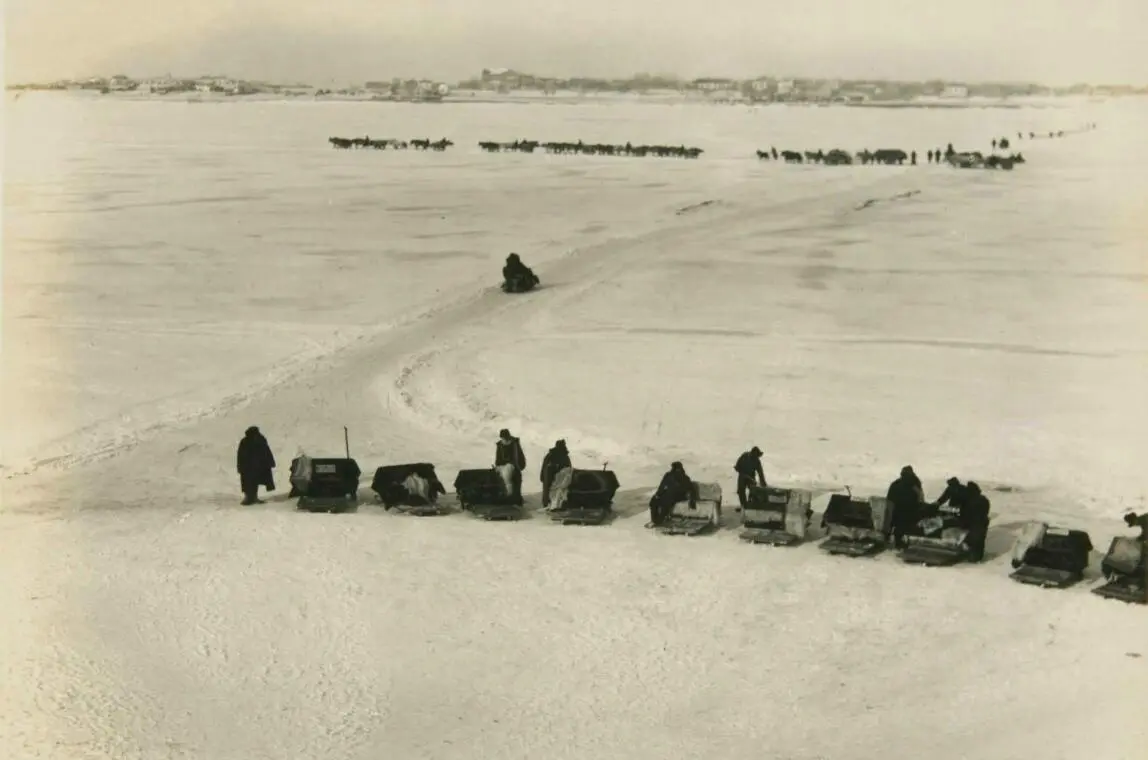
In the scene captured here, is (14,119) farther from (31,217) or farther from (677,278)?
(677,278)

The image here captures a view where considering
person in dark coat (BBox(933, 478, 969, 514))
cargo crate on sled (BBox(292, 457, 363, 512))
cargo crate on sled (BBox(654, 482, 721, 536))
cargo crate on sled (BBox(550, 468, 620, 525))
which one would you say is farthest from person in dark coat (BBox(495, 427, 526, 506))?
person in dark coat (BBox(933, 478, 969, 514))

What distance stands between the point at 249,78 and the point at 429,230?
269 inches

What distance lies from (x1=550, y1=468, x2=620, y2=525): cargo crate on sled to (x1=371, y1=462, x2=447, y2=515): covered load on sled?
4.33ft

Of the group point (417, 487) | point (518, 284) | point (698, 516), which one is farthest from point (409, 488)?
point (518, 284)

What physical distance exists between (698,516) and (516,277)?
1179cm

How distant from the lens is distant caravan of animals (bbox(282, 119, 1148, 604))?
1005 cm

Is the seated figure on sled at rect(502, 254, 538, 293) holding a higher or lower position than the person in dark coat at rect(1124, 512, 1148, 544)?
higher

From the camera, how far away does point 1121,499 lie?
39.5ft

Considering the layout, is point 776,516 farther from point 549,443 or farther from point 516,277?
point 516,277

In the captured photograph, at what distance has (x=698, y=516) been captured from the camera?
1156 centimetres

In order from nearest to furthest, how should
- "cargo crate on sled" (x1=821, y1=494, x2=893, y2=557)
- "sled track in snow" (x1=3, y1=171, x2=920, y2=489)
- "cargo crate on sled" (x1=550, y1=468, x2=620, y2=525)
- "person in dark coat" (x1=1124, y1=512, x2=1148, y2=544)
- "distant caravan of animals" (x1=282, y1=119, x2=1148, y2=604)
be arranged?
"person in dark coat" (x1=1124, y1=512, x2=1148, y2=544) < "distant caravan of animals" (x1=282, y1=119, x2=1148, y2=604) < "cargo crate on sled" (x1=821, y1=494, x2=893, y2=557) < "cargo crate on sled" (x1=550, y1=468, x2=620, y2=525) < "sled track in snow" (x1=3, y1=171, x2=920, y2=489)

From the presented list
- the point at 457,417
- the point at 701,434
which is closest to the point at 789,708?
the point at 701,434

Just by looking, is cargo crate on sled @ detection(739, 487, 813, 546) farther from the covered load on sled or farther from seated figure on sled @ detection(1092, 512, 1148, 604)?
the covered load on sled

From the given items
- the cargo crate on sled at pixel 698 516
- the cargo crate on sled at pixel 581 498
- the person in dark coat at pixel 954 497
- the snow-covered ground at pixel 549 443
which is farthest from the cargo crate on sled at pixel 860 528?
the cargo crate on sled at pixel 581 498
